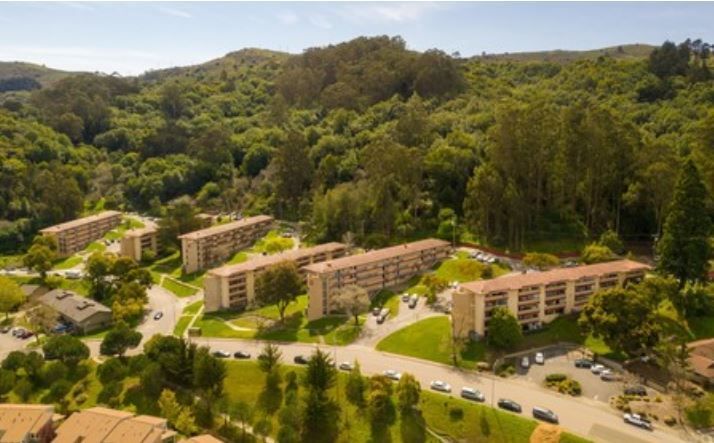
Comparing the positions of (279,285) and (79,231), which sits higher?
(279,285)

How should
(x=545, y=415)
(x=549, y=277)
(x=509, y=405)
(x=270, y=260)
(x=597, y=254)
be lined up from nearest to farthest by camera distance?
(x=545, y=415) → (x=509, y=405) → (x=549, y=277) → (x=597, y=254) → (x=270, y=260)

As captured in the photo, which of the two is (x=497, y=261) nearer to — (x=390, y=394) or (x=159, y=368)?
(x=390, y=394)

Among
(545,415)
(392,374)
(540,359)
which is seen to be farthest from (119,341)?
(545,415)

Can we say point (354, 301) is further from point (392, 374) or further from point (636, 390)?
point (636, 390)

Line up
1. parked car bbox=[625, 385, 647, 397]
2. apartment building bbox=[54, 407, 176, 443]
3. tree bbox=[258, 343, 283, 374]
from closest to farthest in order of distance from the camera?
apartment building bbox=[54, 407, 176, 443] → parked car bbox=[625, 385, 647, 397] → tree bbox=[258, 343, 283, 374]

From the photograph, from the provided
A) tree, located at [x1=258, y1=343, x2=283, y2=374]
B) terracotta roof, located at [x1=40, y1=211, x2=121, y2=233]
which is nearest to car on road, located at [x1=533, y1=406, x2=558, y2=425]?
tree, located at [x1=258, y1=343, x2=283, y2=374]

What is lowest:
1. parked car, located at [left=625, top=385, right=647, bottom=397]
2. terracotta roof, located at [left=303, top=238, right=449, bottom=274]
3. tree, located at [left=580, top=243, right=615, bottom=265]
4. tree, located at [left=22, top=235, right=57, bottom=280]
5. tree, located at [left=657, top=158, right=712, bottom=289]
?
parked car, located at [left=625, top=385, right=647, bottom=397]

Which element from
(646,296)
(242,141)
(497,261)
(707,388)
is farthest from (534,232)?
(242,141)

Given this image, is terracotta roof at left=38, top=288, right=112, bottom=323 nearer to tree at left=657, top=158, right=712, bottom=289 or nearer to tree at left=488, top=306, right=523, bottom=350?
tree at left=488, top=306, right=523, bottom=350
